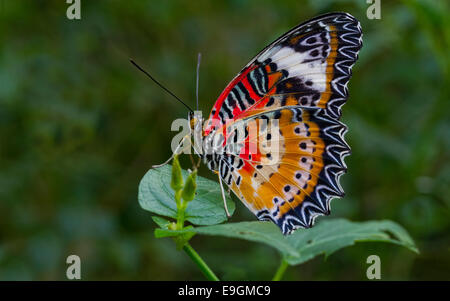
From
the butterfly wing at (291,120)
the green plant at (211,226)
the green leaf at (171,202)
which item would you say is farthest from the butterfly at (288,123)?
the green leaf at (171,202)

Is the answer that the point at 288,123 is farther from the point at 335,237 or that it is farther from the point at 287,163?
the point at 335,237

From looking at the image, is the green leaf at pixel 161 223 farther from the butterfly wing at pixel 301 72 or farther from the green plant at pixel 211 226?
the butterfly wing at pixel 301 72

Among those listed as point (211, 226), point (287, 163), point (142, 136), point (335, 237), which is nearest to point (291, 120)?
point (287, 163)

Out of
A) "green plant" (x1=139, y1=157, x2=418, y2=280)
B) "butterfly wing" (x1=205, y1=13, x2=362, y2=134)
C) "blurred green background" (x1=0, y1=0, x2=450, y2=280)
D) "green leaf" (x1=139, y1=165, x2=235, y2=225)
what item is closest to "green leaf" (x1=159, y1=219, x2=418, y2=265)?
"green plant" (x1=139, y1=157, x2=418, y2=280)

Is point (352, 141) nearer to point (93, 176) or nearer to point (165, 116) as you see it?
point (165, 116)

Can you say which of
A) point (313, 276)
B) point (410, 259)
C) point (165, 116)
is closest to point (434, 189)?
point (410, 259)

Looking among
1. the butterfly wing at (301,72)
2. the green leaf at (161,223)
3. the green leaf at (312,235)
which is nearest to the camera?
the green leaf at (312,235)
